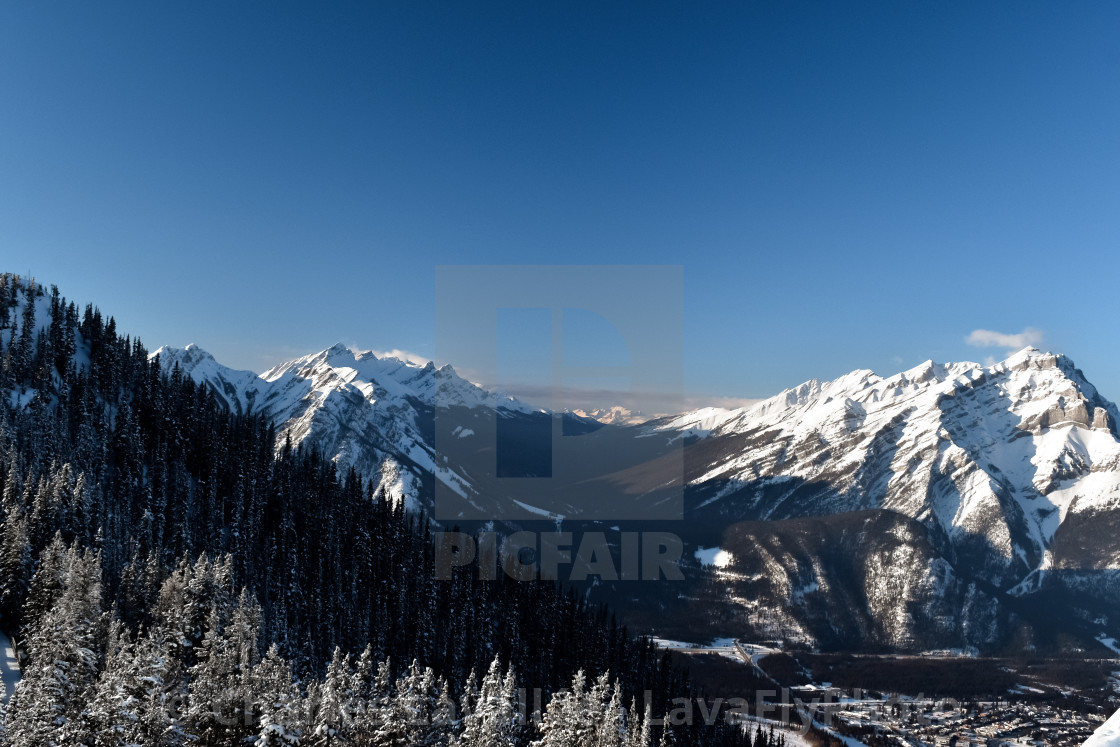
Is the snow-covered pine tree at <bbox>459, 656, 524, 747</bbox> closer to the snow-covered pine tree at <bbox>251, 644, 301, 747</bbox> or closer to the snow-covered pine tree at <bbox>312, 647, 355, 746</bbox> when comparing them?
the snow-covered pine tree at <bbox>312, 647, 355, 746</bbox>

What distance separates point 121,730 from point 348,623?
78038mm

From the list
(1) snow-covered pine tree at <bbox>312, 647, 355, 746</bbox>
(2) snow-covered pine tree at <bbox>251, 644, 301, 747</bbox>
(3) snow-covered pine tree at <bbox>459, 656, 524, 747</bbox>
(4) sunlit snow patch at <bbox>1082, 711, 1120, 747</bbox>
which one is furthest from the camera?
(1) snow-covered pine tree at <bbox>312, 647, 355, 746</bbox>

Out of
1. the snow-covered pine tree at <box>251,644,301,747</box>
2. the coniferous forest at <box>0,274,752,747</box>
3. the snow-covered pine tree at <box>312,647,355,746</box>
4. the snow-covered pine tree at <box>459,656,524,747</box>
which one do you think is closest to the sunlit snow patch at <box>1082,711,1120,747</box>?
the coniferous forest at <box>0,274,752,747</box>

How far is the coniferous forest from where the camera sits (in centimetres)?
5569

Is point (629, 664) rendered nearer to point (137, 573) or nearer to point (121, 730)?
point (137, 573)

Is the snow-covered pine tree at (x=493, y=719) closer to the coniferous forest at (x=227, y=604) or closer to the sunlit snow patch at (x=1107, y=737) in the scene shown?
the coniferous forest at (x=227, y=604)

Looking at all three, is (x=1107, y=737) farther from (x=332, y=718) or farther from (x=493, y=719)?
(x=332, y=718)

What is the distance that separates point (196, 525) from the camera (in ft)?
407

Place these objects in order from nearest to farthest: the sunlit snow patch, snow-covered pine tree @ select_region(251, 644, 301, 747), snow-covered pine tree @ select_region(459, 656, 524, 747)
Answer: the sunlit snow patch → snow-covered pine tree @ select_region(251, 644, 301, 747) → snow-covered pine tree @ select_region(459, 656, 524, 747)

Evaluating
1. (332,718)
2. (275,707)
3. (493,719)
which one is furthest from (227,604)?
(493,719)

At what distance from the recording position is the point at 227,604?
277 ft

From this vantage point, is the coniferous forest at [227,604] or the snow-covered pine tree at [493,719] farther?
the coniferous forest at [227,604]

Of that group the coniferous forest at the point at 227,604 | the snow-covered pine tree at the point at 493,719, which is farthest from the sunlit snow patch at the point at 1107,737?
A: the snow-covered pine tree at the point at 493,719

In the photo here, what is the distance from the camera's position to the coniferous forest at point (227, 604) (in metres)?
55.7
